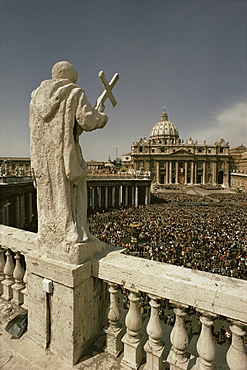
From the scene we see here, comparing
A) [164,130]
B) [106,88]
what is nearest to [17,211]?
[106,88]

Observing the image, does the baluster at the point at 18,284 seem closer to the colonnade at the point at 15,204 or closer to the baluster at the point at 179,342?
the baluster at the point at 179,342

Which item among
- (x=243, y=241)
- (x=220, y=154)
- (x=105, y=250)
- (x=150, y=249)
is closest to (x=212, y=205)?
(x=243, y=241)

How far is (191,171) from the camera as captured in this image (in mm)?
86500

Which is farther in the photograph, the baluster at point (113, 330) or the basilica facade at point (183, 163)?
the basilica facade at point (183, 163)

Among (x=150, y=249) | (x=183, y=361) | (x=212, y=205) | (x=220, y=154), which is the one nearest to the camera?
(x=183, y=361)

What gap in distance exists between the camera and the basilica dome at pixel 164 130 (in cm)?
11094

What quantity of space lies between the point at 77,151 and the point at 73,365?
2.76m

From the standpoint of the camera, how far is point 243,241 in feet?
56.0

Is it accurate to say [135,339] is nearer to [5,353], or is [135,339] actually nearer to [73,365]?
[73,365]

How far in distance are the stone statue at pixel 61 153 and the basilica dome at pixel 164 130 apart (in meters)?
112

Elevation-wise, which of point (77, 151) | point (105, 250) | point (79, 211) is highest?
point (77, 151)

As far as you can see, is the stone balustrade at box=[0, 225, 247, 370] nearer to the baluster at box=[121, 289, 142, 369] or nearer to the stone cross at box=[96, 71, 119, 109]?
the baluster at box=[121, 289, 142, 369]

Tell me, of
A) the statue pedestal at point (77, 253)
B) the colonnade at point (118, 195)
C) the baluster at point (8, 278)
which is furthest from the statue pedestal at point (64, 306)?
the colonnade at point (118, 195)

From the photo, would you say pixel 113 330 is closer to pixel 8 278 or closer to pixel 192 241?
pixel 8 278
